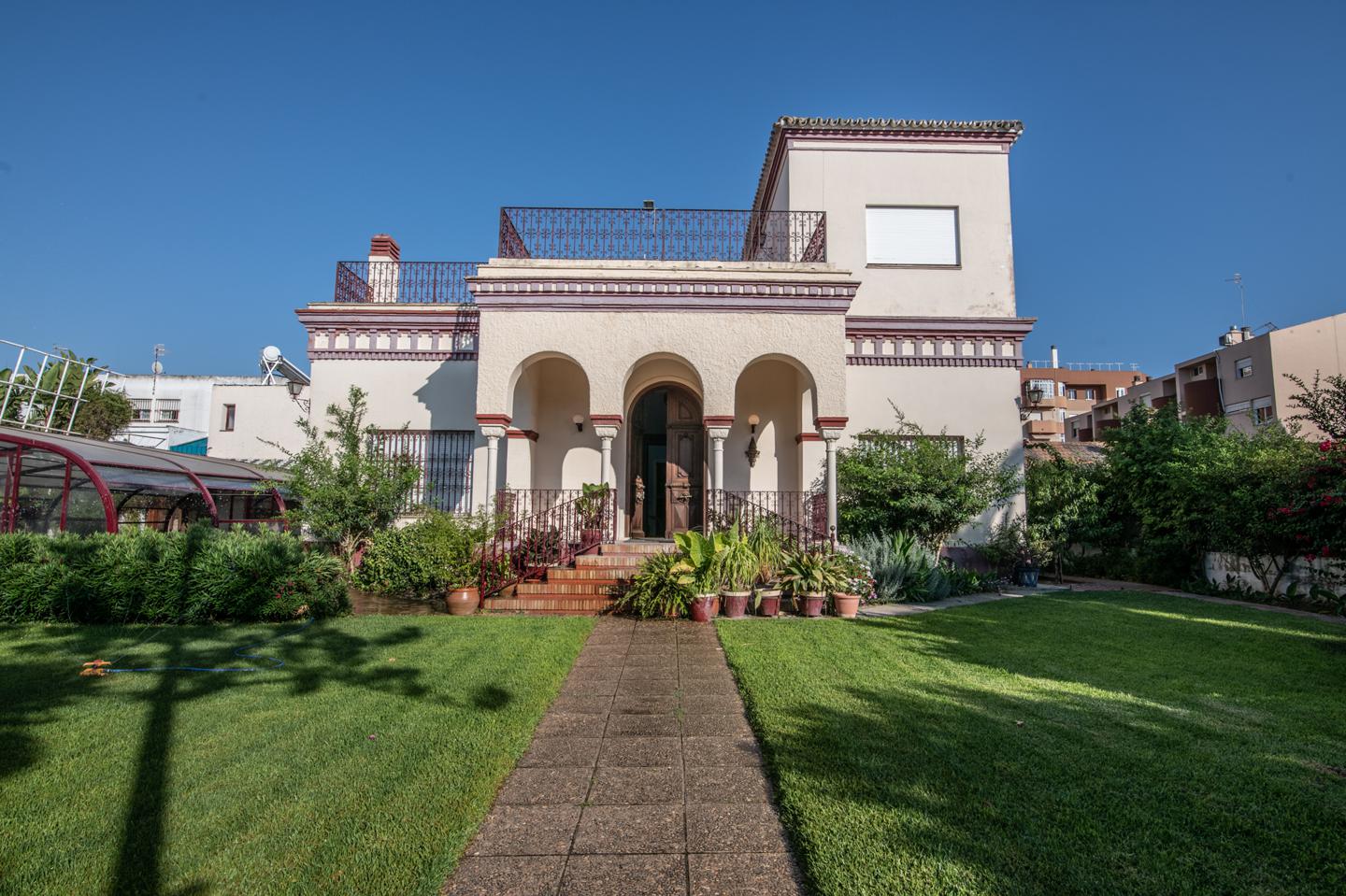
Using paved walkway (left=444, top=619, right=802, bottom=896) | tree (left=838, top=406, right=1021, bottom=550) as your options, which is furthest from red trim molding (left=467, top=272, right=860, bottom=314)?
paved walkway (left=444, top=619, right=802, bottom=896)

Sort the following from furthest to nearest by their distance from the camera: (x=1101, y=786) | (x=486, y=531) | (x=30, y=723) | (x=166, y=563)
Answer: (x=486, y=531)
(x=166, y=563)
(x=30, y=723)
(x=1101, y=786)

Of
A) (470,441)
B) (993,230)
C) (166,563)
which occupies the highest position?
(993,230)

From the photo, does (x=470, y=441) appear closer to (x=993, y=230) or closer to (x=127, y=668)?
(x=127, y=668)

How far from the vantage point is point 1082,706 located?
4.41 metres

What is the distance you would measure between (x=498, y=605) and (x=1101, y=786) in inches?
274

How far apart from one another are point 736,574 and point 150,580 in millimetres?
6731

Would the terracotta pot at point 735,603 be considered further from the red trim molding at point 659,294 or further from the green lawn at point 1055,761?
the red trim molding at point 659,294

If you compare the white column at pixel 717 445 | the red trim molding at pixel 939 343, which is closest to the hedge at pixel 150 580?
the white column at pixel 717 445

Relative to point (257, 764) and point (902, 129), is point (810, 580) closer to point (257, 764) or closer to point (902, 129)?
point (257, 764)

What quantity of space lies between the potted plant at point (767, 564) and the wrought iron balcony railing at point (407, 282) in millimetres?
7367

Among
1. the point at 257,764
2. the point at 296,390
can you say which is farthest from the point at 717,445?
the point at 296,390

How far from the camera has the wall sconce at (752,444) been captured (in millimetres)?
11773

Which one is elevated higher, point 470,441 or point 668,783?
point 470,441

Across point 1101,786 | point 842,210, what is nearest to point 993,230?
point 842,210
